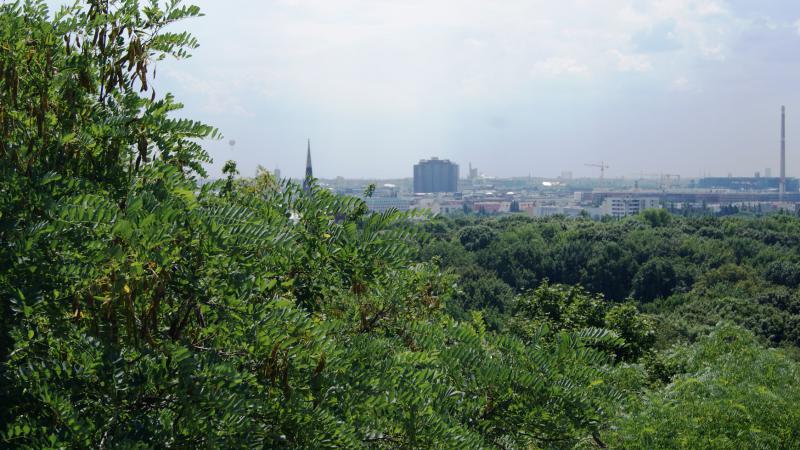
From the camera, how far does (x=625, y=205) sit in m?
154

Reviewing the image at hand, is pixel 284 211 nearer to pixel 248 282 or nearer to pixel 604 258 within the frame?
pixel 248 282

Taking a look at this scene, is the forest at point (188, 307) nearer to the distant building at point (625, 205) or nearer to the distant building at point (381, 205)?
the distant building at point (381, 205)

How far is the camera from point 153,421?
2418 mm

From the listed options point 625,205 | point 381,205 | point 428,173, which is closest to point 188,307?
point 381,205

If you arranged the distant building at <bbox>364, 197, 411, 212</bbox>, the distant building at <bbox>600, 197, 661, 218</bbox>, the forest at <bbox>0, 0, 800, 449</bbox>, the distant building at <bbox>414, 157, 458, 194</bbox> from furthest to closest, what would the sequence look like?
the distant building at <bbox>414, 157, 458, 194</bbox>, the distant building at <bbox>600, 197, 661, 218</bbox>, the distant building at <bbox>364, 197, 411, 212</bbox>, the forest at <bbox>0, 0, 800, 449</bbox>

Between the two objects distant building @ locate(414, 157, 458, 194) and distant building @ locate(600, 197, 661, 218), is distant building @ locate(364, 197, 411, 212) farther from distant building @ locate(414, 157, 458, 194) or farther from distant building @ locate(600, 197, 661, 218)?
distant building @ locate(414, 157, 458, 194)

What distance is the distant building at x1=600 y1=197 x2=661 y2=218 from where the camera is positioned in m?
153

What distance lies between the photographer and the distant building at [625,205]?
15325 centimetres

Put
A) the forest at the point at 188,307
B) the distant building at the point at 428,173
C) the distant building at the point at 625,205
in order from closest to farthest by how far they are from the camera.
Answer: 1. the forest at the point at 188,307
2. the distant building at the point at 625,205
3. the distant building at the point at 428,173

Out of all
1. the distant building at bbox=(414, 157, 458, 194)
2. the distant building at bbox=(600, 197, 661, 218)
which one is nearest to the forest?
the distant building at bbox=(600, 197, 661, 218)

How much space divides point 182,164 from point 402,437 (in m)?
1.44

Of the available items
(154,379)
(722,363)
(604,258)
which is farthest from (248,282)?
(604,258)

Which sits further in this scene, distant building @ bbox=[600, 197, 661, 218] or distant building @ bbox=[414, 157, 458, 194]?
distant building @ bbox=[414, 157, 458, 194]

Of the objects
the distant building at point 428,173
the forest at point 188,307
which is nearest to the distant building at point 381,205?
the forest at point 188,307
